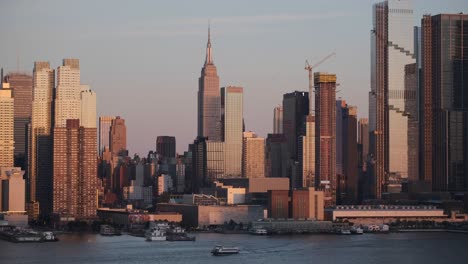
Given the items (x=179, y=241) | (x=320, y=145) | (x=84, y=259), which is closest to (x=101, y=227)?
(x=179, y=241)

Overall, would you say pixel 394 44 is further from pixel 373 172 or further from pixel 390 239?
pixel 390 239

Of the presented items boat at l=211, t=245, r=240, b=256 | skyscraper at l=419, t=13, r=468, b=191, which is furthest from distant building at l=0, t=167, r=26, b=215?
skyscraper at l=419, t=13, r=468, b=191

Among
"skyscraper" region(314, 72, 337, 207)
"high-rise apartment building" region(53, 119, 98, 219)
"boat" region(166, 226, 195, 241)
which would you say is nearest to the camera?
"boat" region(166, 226, 195, 241)

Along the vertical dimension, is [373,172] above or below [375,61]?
below

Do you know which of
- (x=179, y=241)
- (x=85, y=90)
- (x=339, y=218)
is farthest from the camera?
(x=85, y=90)

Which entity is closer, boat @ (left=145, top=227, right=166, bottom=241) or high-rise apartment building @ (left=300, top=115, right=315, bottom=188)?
boat @ (left=145, top=227, right=166, bottom=241)

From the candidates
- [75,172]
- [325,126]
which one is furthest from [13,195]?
[325,126]

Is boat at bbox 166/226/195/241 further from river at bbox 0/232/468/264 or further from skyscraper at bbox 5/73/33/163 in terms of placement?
skyscraper at bbox 5/73/33/163

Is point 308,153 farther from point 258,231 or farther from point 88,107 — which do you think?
point 258,231

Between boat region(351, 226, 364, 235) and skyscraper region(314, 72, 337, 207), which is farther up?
skyscraper region(314, 72, 337, 207)
